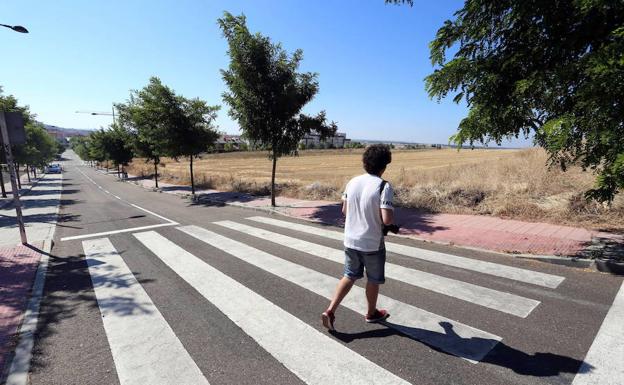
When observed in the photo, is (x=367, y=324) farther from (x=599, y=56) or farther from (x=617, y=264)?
(x=599, y=56)

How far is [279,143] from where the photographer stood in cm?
1289

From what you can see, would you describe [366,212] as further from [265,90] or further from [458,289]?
[265,90]

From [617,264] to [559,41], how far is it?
3.53 m

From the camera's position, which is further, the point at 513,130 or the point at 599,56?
the point at 513,130

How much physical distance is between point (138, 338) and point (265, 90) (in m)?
10.3

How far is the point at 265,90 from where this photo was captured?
1212cm

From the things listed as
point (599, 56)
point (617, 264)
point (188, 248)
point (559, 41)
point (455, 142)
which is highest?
point (559, 41)

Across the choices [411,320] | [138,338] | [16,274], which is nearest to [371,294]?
[411,320]

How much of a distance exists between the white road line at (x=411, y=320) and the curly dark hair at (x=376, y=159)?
1715mm

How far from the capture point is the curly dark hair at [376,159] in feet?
10.4

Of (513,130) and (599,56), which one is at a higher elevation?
(599,56)

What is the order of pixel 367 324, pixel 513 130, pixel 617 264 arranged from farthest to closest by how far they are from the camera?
pixel 513 130 → pixel 617 264 → pixel 367 324

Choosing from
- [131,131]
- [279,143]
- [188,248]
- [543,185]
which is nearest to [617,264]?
[543,185]

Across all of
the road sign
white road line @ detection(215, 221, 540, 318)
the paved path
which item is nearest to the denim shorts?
white road line @ detection(215, 221, 540, 318)
